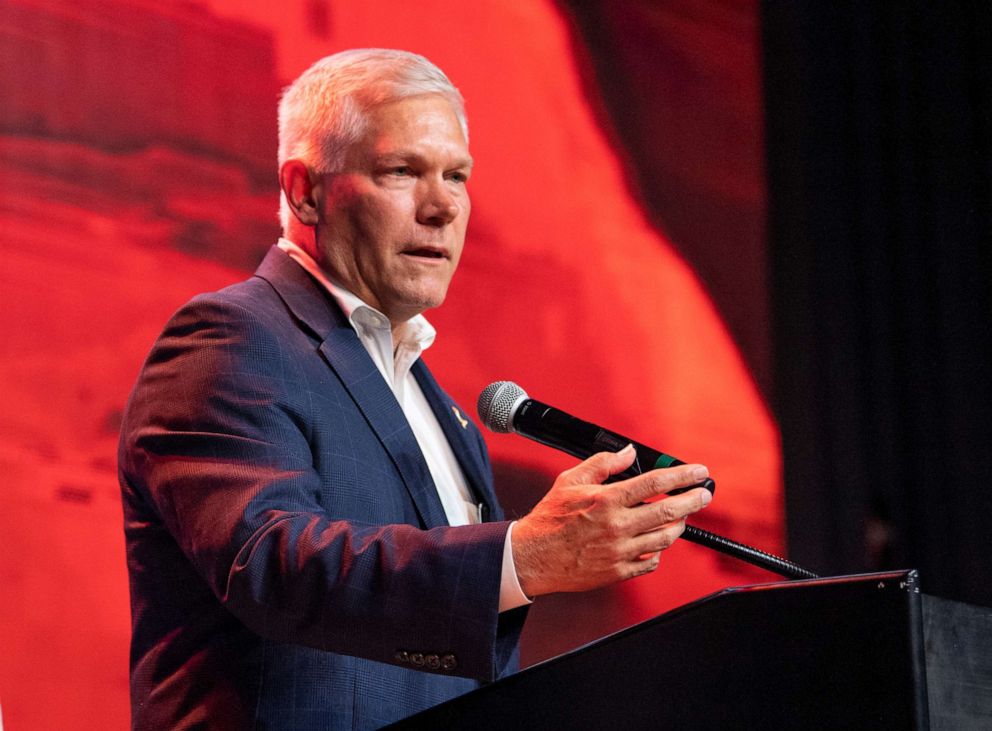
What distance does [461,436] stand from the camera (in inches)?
85.0

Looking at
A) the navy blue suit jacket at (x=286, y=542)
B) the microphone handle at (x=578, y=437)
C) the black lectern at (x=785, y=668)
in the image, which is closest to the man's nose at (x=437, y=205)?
the navy blue suit jacket at (x=286, y=542)

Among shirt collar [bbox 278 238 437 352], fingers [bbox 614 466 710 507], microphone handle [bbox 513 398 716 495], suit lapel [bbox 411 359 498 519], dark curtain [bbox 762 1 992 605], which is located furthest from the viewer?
dark curtain [bbox 762 1 992 605]

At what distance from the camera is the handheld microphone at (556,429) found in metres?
1.42

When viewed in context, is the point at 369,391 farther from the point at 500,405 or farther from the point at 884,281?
the point at 884,281

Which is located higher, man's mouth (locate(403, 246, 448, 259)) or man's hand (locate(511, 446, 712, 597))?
man's mouth (locate(403, 246, 448, 259))

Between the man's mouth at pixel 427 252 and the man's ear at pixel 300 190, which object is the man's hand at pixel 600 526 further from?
the man's ear at pixel 300 190

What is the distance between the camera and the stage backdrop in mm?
2393

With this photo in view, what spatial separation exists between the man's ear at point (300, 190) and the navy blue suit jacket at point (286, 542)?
0.79 ft

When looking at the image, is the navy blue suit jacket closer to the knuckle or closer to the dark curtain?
the knuckle

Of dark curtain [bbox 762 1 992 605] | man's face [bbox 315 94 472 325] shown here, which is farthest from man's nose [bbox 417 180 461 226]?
dark curtain [bbox 762 1 992 605]

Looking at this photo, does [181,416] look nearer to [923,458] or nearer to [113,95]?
[113,95]

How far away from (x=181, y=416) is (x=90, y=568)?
97cm

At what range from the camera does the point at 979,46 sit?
415cm

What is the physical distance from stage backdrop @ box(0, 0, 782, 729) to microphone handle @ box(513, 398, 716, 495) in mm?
1199
